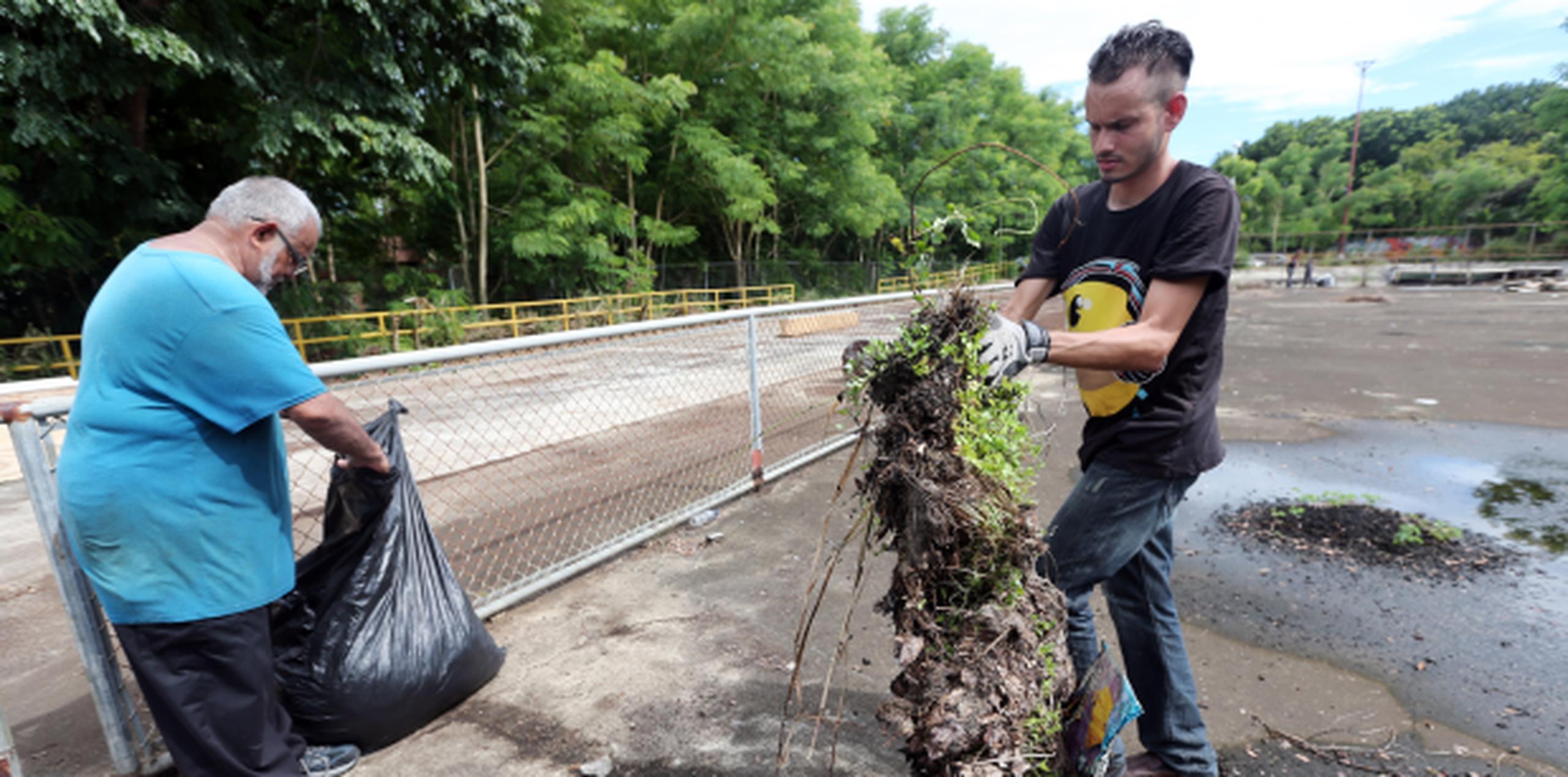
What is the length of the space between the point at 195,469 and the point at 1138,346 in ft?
7.62

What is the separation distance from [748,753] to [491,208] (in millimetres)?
18449

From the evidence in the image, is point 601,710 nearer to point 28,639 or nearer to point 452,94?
point 28,639

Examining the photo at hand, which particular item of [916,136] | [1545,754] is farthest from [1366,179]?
[1545,754]

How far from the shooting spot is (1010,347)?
148cm

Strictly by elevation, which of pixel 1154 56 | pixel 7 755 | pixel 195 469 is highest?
pixel 1154 56

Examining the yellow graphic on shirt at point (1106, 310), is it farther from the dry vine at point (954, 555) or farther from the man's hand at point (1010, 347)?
the dry vine at point (954, 555)

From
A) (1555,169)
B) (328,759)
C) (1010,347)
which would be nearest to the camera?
(1010,347)

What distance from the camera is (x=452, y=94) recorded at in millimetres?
12781

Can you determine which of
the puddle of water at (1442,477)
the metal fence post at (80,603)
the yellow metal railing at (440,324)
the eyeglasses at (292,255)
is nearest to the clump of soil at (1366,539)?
the puddle of water at (1442,477)

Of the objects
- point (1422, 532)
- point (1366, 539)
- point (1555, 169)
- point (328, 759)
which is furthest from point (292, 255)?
point (1555, 169)

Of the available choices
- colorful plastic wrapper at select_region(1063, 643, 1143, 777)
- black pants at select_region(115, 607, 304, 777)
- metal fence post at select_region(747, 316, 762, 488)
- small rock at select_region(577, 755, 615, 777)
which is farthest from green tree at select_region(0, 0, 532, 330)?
colorful plastic wrapper at select_region(1063, 643, 1143, 777)

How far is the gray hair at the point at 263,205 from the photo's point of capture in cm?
176

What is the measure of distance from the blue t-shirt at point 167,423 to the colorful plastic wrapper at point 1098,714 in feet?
7.07

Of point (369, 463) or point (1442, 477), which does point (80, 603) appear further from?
point (1442, 477)
